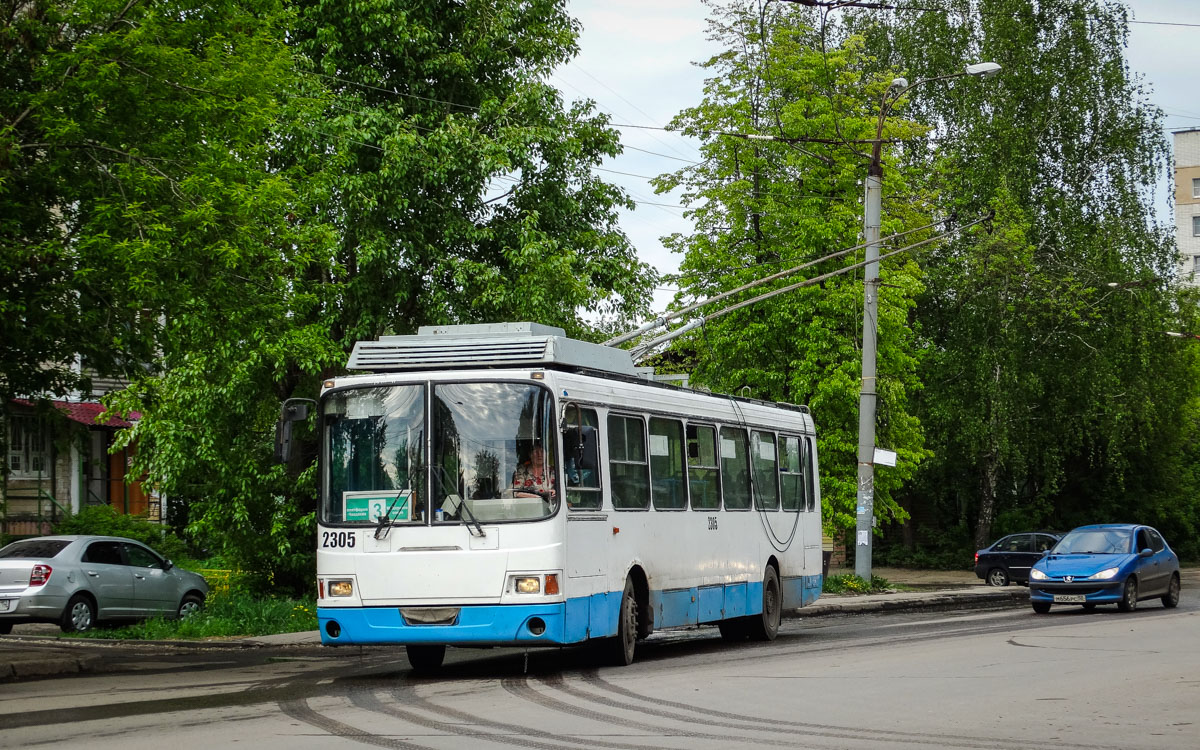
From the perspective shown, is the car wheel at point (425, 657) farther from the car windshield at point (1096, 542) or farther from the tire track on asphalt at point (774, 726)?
the car windshield at point (1096, 542)

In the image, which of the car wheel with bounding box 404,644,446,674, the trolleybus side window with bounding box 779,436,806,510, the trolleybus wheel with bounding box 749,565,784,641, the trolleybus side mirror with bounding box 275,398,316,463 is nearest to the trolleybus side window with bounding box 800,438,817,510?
the trolleybus side window with bounding box 779,436,806,510

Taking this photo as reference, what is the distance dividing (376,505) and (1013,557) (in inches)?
1047

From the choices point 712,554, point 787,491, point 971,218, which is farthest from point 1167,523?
point 712,554

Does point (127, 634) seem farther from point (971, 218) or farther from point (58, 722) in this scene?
point (971, 218)

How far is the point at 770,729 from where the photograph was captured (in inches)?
386

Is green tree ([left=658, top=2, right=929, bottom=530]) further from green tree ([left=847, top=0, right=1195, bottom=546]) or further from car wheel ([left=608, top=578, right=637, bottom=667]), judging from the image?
car wheel ([left=608, top=578, right=637, bottom=667])

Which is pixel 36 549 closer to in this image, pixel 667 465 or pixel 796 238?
pixel 667 465

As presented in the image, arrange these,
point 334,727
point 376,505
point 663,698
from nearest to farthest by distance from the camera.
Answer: point 334,727, point 663,698, point 376,505

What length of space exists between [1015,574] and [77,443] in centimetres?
2677

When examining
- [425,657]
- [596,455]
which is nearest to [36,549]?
[425,657]

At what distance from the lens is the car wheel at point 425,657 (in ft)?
48.5

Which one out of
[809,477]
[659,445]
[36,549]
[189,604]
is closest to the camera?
[659,445]

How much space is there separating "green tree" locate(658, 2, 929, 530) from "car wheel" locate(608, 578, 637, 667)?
60.0 feet

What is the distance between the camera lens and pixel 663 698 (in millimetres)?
11703
